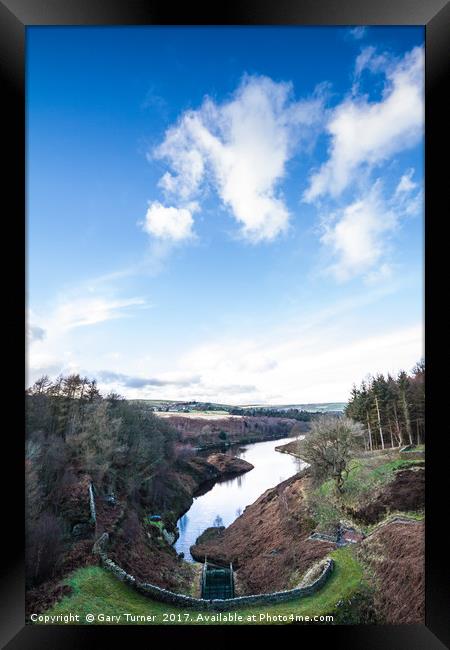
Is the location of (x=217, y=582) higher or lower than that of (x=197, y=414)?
lower

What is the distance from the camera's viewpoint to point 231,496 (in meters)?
4.04

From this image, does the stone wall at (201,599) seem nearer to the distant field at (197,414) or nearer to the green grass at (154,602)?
the green grass at (154,602)

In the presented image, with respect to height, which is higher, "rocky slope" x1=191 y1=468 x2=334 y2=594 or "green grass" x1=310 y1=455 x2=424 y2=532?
"green grass" x1=310 y1=455 x2=424 y2=532

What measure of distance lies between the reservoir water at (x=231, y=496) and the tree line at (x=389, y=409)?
0.98m

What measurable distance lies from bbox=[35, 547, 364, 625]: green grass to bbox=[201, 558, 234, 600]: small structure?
0.89ft

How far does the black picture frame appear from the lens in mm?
2588

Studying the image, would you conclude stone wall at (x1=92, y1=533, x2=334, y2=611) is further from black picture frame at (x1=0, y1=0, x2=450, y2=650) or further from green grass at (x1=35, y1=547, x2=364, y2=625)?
black picture frame at (x1=0, y1=0, x2=450, y2=650)

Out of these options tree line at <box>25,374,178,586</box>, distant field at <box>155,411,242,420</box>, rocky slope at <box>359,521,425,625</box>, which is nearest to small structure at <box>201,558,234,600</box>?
tree line at <box>25,374,178,586</box>

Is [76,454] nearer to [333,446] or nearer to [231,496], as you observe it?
[231,496]

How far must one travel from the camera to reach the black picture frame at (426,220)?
259 centimetres

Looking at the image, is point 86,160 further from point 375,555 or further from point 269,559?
point 375,555

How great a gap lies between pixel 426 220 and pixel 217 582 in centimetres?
448

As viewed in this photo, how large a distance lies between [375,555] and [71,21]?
603 centimetres

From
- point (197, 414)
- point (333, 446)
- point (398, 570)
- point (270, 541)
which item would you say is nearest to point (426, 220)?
point (333, 446)
